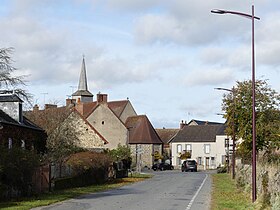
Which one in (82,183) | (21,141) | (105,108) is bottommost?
(82,183)

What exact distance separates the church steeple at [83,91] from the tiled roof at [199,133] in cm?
2373

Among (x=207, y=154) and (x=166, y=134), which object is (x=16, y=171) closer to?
(x=207, y=154)

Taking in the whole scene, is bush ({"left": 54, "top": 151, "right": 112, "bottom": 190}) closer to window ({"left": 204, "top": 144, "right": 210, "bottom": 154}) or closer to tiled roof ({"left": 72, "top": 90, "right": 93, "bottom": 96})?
window ({"left": 204, "top": 144, "right": 210, "bottom": 154})

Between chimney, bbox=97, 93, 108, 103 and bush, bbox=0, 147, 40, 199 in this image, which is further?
chimney, bbox=97, 93, 108, 103

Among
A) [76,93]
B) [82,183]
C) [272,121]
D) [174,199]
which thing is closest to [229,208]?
[174,199]

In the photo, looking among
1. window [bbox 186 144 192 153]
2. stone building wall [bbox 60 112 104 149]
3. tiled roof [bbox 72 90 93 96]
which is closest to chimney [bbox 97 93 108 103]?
stone building wall [bbox 60 112 104 149]

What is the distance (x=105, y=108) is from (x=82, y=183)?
5305 centimetres

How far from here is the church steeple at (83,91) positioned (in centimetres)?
12319

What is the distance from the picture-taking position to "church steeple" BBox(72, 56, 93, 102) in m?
123

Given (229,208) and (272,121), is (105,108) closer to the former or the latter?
(272,121)

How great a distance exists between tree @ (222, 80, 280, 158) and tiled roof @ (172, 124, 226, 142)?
56.2 metres

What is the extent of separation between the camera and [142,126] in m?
101

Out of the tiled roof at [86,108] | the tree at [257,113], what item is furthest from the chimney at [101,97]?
the tree at [257,113]

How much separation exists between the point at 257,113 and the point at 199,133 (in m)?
61.0
